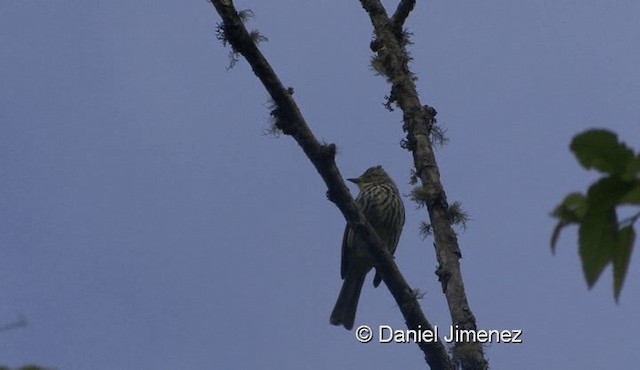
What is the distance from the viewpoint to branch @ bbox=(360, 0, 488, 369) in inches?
173

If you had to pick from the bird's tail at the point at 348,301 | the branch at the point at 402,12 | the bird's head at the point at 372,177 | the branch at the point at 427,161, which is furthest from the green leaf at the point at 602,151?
the bird's head at the point at 372,177

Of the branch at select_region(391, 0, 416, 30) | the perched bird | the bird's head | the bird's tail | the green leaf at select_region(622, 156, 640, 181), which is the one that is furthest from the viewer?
the bird's head

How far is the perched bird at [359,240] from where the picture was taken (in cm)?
838

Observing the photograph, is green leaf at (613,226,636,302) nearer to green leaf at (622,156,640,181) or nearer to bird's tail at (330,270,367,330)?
green leaf at (622,156,640,181)

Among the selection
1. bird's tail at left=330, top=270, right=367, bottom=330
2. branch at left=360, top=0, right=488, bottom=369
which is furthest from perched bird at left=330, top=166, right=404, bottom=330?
branch at left=360, top=0, right=488, bottom=369

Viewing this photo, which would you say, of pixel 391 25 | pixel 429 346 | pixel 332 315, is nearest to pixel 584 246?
pixel 429 346

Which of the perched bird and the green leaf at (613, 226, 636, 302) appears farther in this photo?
the perched bird

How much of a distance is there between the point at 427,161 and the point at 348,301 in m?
3.41

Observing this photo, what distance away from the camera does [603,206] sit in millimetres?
998

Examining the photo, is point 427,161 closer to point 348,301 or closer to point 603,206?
point 348,301

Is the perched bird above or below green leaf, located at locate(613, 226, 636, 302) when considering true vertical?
above

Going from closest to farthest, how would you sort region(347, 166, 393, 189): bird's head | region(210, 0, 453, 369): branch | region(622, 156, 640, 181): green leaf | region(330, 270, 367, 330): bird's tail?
region(622, 156, 640, 181): green leaf → region(210, 0, 453, 369): branch → region(330, 270, 367, 330): bird's tail → region(347, 166, 393, 189): bird's head

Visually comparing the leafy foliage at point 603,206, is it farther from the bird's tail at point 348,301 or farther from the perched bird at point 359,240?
the bird's tail at point 348,301

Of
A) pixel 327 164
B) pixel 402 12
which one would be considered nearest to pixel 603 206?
pixel 327 164
